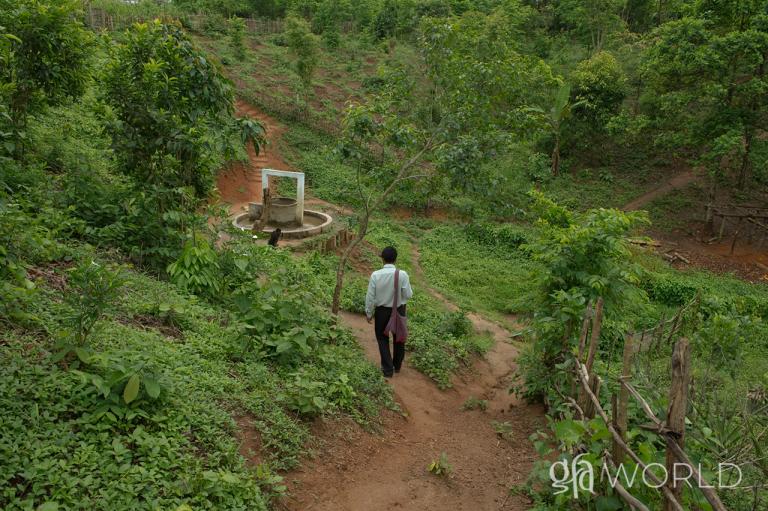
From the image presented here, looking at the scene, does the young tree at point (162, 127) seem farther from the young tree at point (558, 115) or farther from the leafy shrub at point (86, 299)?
the young tree at point (558, 115)

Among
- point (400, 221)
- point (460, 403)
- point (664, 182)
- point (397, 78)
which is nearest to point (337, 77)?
point (400, 221)

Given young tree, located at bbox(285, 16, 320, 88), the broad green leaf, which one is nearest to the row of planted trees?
the broad green leaf

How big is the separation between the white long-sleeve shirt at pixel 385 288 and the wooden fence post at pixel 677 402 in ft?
13.1

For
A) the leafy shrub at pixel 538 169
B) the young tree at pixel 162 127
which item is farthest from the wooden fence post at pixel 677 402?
the leafy shrub at pixel 538 169

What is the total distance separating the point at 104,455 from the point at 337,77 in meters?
30.5

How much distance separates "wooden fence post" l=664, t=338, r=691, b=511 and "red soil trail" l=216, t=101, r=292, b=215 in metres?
15.7

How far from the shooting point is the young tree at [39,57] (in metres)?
7.29

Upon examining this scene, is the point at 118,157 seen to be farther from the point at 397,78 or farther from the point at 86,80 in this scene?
the point at 397,78

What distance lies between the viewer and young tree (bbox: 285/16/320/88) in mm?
24797

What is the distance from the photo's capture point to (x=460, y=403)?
763 centimetres

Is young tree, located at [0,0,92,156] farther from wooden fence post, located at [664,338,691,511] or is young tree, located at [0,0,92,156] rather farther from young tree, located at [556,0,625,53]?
young tree, located at [556,0,625,53]

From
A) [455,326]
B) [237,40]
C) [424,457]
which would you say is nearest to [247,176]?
[237,40]

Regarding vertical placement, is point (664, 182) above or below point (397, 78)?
below

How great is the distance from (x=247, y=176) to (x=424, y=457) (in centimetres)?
1707
